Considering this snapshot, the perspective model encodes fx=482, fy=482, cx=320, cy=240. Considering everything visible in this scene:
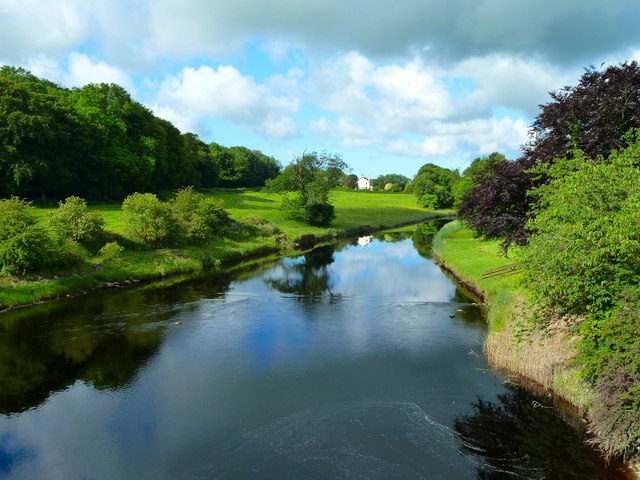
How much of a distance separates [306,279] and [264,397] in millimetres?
24064

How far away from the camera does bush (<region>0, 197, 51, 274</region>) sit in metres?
32.6

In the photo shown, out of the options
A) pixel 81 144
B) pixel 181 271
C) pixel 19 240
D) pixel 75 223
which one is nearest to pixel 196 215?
pixel 181 271

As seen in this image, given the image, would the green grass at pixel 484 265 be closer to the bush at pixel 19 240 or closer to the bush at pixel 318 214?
the bush at pixel 318 214

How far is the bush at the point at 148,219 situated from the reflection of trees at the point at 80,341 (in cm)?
1093

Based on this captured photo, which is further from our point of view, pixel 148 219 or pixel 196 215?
pixel 196 215

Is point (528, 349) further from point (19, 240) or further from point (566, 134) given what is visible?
point (19, 240)

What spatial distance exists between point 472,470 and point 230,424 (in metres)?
7.96

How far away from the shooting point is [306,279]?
139ft

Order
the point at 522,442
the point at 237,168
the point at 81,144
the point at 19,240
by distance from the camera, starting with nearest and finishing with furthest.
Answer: the point at 522,442 → the point at 19,240 → the point at 81,144 → the point at 237,168

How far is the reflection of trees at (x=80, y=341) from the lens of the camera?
20359 mm

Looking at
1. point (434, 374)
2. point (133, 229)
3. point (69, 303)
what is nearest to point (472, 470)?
point (434, 374)

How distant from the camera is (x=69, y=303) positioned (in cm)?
3278

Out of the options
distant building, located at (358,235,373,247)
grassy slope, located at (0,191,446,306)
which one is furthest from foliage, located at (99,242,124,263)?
distant building, located at (358,235,373,247)

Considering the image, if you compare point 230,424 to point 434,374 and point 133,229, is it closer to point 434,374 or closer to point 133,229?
point 434,374
